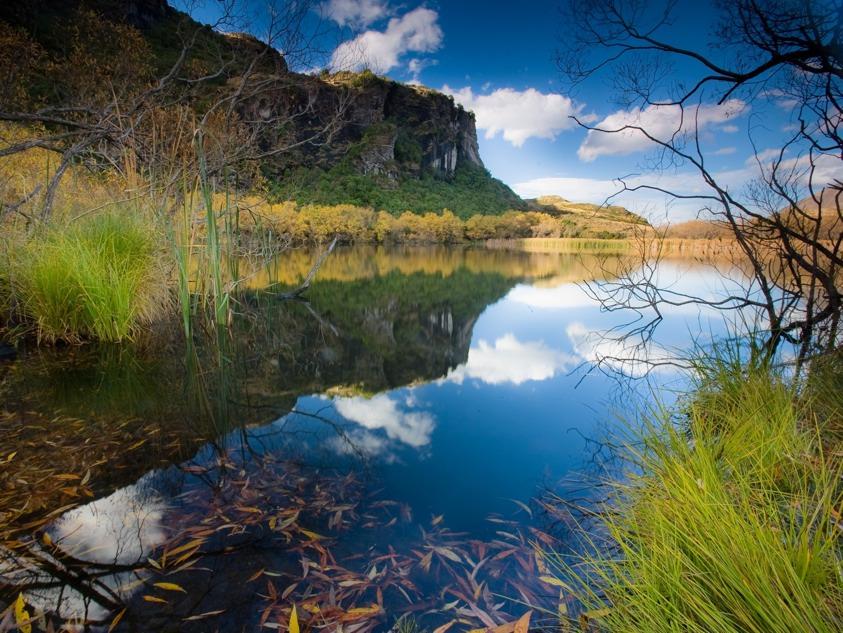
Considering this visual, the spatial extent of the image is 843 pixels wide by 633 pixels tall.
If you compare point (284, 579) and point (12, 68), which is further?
point (12, 68)

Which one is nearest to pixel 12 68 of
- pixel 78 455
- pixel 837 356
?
pixel 78 455

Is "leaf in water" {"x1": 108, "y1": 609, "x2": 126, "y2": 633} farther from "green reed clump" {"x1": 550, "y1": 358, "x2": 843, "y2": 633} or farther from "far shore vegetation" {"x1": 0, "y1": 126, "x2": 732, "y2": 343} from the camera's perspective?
"far shore vegetation" {"x1": 0, "y1": 126, "x2": 732, "y2": 343}

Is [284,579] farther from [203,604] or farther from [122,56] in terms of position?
[122,56]

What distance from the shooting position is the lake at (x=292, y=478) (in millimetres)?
1427

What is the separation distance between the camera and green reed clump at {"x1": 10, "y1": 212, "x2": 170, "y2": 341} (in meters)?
4.20

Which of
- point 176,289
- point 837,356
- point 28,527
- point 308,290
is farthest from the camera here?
point 308,290

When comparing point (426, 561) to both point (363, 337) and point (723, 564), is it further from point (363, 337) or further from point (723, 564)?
point (363, 337)

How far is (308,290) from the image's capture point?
10.9 metres

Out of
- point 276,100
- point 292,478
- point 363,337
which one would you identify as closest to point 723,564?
point 292,478

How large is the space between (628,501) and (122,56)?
9573 millimetres

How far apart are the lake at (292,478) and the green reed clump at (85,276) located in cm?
36

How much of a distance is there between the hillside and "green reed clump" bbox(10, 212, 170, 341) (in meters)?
2.08

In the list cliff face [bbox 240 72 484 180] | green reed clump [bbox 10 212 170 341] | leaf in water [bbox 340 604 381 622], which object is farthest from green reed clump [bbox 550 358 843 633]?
cliff face [bbox 240 72 484 180]

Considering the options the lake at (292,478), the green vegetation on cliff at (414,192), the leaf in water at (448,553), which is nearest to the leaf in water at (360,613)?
the lake at (292,478)
